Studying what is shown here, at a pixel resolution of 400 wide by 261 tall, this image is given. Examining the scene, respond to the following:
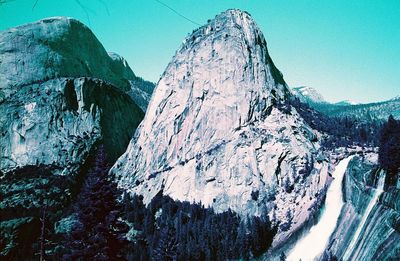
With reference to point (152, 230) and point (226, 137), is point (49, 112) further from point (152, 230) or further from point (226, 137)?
point (226, 137)

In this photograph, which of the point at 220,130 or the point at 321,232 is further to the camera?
the point at 220,130

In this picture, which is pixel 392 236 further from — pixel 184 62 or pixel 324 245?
pixel 184 62

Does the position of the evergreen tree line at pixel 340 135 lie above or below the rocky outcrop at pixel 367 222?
above

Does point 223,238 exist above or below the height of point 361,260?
below

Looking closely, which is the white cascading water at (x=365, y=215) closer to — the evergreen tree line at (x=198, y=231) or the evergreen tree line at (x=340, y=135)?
the evergreen tree line at (x=198, y=231)

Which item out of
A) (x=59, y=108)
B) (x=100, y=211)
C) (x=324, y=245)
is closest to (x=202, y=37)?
(x=59, y=108)

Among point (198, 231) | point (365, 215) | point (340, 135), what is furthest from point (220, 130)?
point (365, 215)

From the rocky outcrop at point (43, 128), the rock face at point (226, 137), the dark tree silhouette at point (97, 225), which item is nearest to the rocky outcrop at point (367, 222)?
the rock face at point (226, 137)
